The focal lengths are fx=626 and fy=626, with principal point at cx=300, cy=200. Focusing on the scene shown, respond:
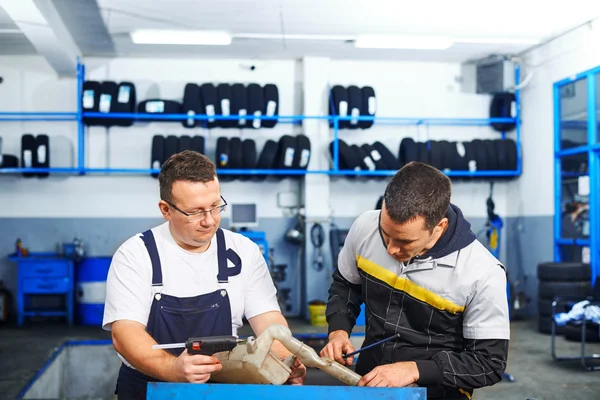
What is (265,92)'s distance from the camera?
7312 mm

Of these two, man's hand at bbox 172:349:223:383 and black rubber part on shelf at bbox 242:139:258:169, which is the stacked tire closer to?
black rubber part on shelf at bbox 242:139:258:169

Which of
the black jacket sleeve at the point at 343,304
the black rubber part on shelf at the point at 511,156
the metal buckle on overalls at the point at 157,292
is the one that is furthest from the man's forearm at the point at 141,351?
the black rubber part on shelf at the point at 511,156

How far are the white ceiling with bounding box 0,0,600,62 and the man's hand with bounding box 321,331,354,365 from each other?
4.14 metres

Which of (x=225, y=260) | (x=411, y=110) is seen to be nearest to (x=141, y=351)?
(x=225, y=260)

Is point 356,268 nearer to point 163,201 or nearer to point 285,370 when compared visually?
point 285,370

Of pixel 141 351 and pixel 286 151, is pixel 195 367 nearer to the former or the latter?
pixel 141 351

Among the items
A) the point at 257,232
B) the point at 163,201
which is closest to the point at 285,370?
the point at 163,201

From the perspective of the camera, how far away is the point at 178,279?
6.95ft

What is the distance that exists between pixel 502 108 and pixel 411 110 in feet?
3.74

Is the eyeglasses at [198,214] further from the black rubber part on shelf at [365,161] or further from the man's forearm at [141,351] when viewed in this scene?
the black rubber part on shelf at [365,161]

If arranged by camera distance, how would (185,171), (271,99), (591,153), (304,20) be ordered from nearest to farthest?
(185,171)
(304,20)
(591,153)
(271,99)

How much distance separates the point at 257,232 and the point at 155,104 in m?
1.88

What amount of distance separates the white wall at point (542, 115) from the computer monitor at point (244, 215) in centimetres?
334

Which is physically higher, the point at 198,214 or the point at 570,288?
the point at 198,214
